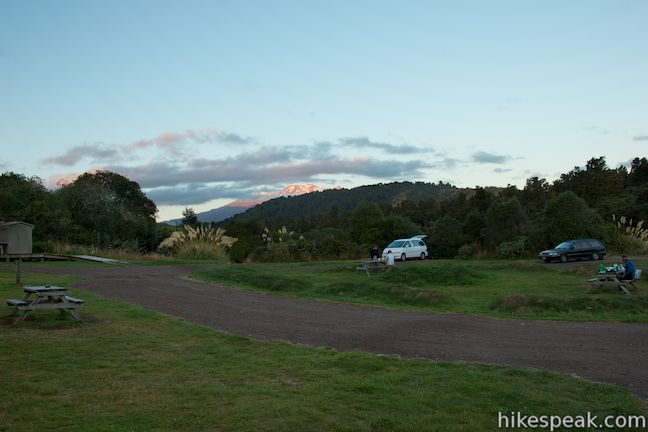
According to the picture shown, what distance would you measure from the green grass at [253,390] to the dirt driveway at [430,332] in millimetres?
1024

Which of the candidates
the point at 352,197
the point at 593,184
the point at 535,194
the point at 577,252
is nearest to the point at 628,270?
the point at 577,252

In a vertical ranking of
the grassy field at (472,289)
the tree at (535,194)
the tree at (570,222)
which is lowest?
the grassy field at (472,289)

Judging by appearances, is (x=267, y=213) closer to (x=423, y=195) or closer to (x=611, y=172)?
(x=423, y=195)

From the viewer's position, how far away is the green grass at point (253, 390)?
5.77m

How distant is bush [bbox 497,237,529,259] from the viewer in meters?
35.0

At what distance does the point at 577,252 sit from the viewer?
31000mm

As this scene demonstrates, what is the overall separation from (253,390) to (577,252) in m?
27.7

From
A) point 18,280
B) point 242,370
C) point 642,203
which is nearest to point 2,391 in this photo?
point 242,370

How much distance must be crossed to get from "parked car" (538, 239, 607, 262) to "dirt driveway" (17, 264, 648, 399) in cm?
1871

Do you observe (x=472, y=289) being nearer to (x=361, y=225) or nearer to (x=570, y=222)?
(x=570, y=222)

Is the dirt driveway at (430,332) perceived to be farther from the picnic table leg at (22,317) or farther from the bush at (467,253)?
the bush at (467,253)

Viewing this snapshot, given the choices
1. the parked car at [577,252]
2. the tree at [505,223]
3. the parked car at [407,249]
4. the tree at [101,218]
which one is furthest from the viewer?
the tree at [101,218]

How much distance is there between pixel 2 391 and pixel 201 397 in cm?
214

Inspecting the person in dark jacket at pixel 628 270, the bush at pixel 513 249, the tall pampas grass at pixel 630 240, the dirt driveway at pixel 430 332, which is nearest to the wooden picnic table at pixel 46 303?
the dirt driveway at pixel 430 332
